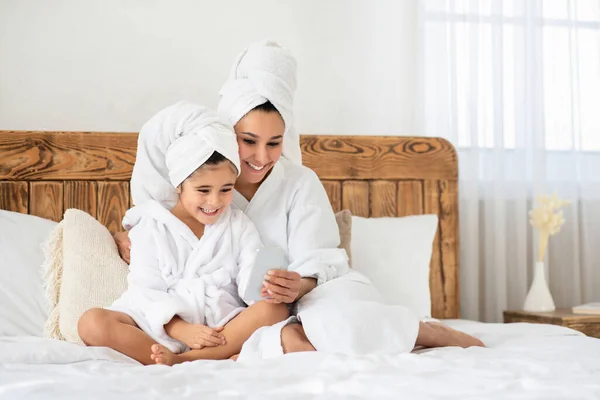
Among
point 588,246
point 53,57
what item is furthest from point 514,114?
point 53,57

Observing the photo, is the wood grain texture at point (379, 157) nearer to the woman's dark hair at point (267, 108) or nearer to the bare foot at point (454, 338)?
the woman's dark hair at point (267, 108)

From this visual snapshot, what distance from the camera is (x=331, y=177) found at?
2.79 m

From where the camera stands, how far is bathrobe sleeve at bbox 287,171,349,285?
6.46 ft

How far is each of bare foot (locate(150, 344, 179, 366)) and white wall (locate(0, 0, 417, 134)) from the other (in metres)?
1.32

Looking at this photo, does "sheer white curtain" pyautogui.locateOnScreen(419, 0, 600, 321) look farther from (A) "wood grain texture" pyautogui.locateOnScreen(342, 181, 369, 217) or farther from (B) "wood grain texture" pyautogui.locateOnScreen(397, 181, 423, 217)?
(A) "wood grain texture" pyautogui.locateOnScreen(342, 181, 369, 217)

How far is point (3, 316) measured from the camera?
210 cm

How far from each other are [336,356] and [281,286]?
0.39 m

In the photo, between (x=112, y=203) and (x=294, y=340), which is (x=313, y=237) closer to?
(x=294, y=340)

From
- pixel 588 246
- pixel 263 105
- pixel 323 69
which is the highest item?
pixel 323 69

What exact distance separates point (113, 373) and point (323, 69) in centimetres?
188

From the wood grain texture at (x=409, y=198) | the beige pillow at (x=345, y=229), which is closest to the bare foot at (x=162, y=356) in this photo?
the beige pillow at (x=345, y=229)

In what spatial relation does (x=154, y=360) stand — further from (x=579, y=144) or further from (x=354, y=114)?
(x=579, y=144)

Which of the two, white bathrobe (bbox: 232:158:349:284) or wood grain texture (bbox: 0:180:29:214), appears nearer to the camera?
white bathrobe (bbox: 232:158:349:284)

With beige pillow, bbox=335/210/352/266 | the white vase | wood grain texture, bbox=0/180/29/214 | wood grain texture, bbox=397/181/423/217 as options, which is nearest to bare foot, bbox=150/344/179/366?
beige pillow, bbox=335/210/352/266
